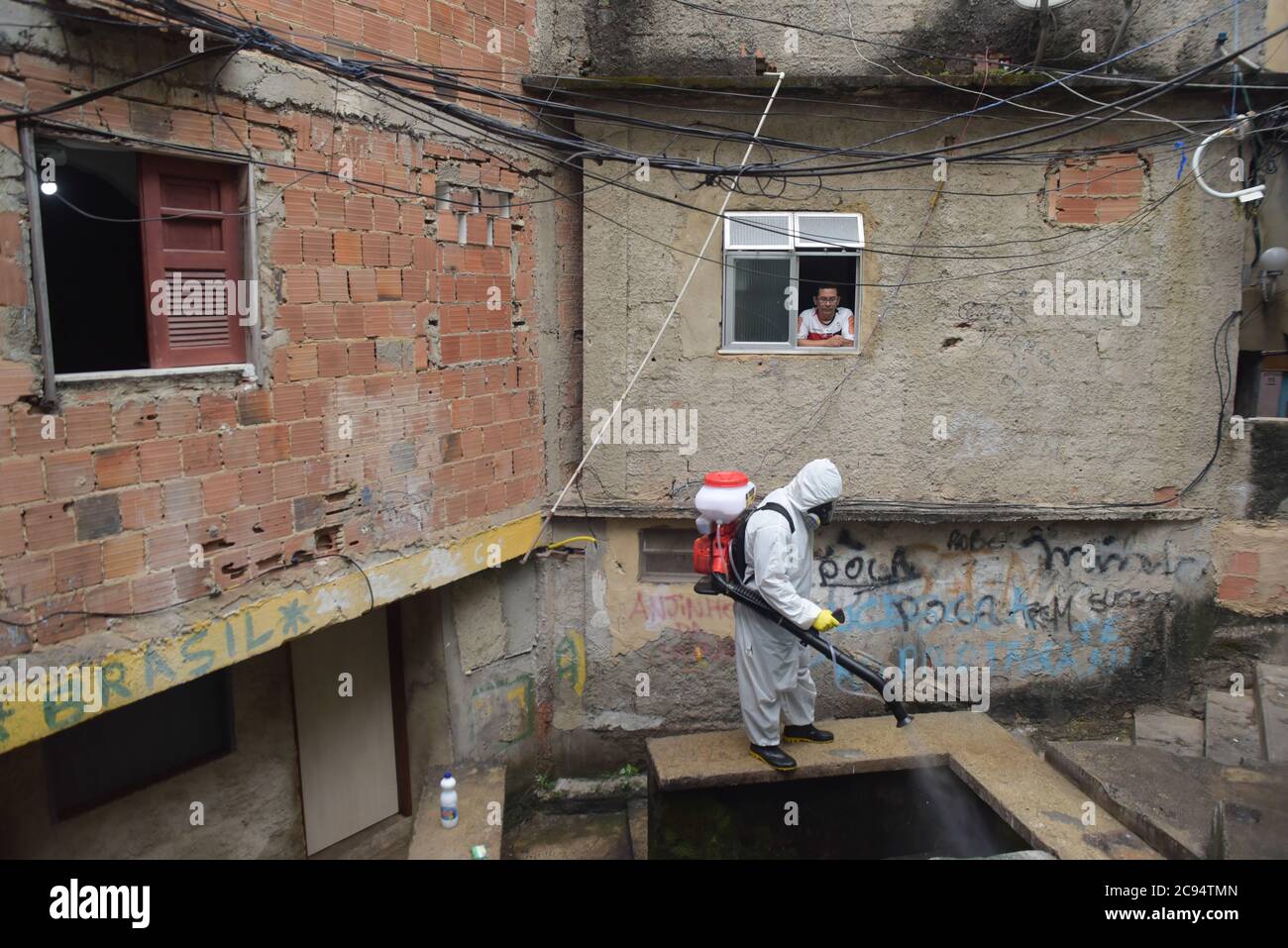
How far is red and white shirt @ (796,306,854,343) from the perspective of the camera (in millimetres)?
7324

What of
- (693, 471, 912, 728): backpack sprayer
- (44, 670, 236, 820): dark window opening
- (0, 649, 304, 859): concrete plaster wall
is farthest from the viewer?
(693, 471, 912, 728): backpack sprayer

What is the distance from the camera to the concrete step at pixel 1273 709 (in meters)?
Result: 6.39

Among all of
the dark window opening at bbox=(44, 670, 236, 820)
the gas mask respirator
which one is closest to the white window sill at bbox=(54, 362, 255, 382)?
the dark window opening at bbox=(44, 670, 236, 820)

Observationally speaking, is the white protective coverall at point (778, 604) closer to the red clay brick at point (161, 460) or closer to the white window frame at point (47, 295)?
the white window frame at point (47, 295)

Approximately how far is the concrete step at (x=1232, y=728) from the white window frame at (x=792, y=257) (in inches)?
153

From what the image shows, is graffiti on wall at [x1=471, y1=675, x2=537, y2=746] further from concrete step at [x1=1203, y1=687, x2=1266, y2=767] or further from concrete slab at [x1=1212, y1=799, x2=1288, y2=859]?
concrete step at [x1=1203, y1=687, x2=1266, y2=767]

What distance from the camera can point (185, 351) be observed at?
5000 millimetres

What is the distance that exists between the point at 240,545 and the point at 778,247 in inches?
170

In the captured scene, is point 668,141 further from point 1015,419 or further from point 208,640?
point 208,640

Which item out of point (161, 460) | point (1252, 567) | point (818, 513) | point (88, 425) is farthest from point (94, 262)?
point (1252, 567)

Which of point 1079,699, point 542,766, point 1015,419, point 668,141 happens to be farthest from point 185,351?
point 1079,699

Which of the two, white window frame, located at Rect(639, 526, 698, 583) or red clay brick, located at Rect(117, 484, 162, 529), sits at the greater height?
red clay brick, located at Rect(117, 484, 162, 529)

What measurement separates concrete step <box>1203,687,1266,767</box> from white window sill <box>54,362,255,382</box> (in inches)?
276

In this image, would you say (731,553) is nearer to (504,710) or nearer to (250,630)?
(504,710)
